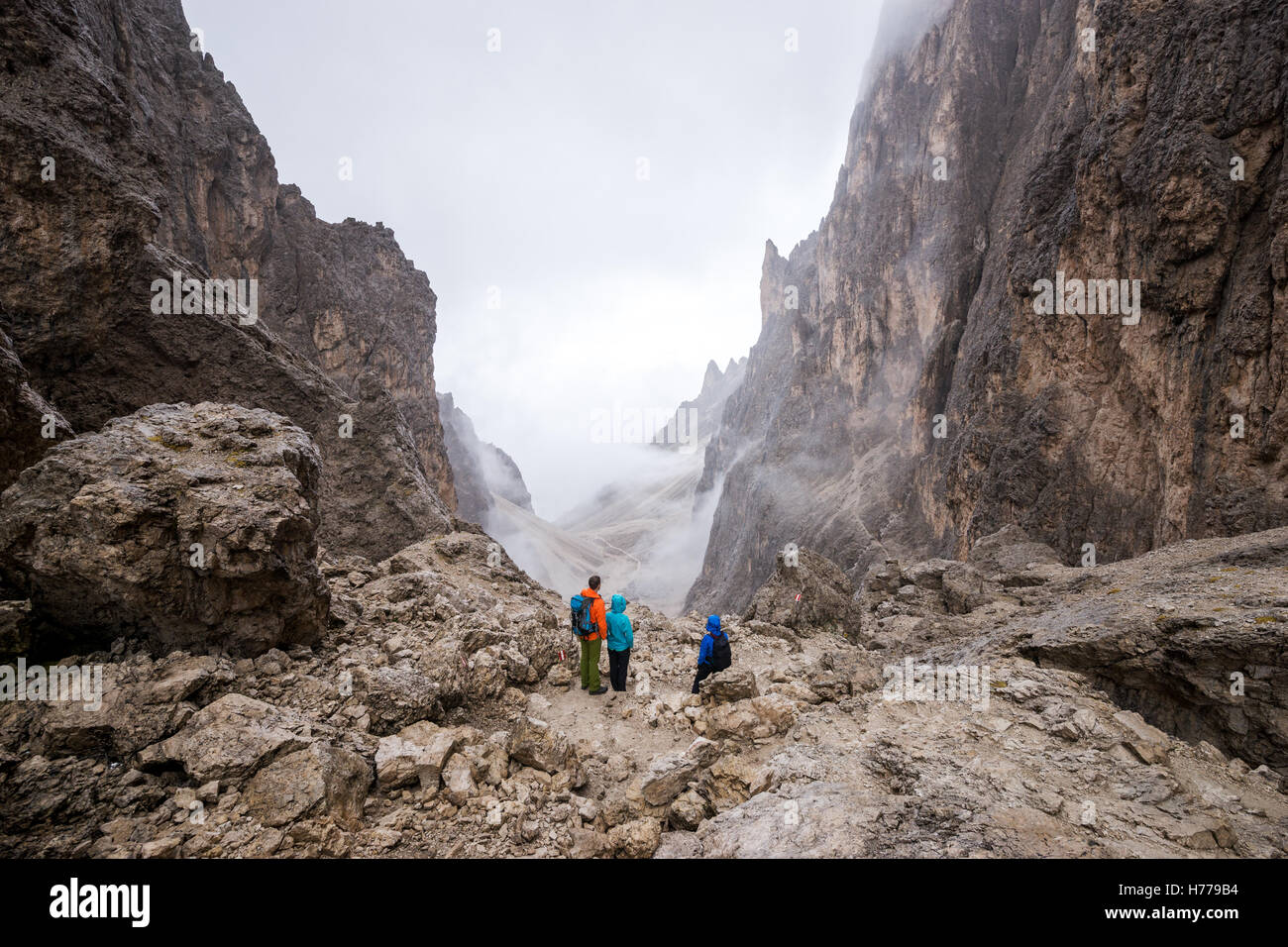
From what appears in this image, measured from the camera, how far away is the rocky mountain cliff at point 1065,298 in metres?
17.1

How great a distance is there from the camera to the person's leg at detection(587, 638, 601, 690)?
8812 millimetres

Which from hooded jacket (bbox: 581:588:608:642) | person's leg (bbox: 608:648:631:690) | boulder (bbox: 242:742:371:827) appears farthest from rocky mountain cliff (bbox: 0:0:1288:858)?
hooded jacket (bbox: 581:588:608:642)

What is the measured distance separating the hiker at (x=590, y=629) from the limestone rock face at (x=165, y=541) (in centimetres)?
376

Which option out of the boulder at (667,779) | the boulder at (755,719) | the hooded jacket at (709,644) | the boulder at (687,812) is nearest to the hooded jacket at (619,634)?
the hooded jacket at (709,644)

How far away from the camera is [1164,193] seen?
19.4m

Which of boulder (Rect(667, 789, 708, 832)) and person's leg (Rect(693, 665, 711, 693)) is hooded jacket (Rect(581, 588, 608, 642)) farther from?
boulder (Rect(667, 789, 708, 832))

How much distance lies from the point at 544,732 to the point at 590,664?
9.32ft

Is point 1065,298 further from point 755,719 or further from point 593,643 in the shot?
point 593,643

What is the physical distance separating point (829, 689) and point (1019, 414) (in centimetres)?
2958

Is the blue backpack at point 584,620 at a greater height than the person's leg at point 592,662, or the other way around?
the blue backpack at point 584,620

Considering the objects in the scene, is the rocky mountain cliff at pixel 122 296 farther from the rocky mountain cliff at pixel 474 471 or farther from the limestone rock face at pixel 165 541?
the rocky mountain cliff at pixel 474 471

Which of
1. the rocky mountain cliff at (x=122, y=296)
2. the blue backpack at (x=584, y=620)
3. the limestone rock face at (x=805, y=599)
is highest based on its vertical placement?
the rocky mountain cliff at (x=122, y=296)

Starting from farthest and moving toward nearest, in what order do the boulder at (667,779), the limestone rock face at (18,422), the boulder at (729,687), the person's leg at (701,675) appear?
the person's leg at (701,675) < the boulder at (729,687) < the limestone rock face at (18,422) < the boulder at (667,779)
